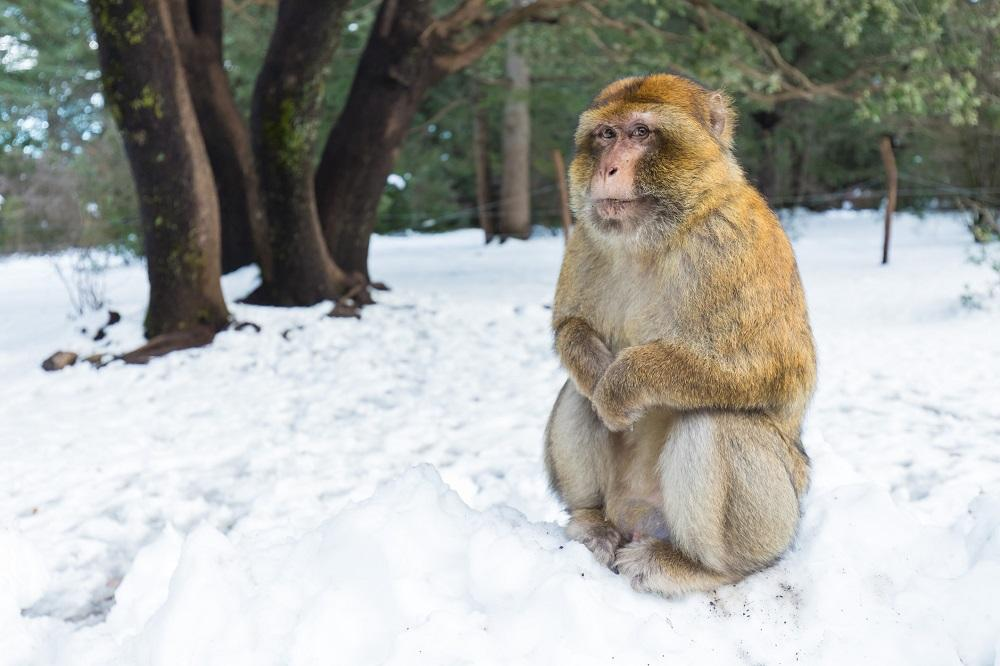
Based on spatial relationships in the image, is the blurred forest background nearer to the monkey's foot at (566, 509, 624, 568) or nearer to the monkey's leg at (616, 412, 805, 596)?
the monkey's leg at (616, 412, 805, 596)

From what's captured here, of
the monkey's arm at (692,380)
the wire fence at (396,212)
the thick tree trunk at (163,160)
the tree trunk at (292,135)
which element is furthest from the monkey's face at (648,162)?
the wire fence at (396,212)

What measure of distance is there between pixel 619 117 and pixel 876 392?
148 inches

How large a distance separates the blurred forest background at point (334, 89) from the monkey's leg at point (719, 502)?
1.13 m

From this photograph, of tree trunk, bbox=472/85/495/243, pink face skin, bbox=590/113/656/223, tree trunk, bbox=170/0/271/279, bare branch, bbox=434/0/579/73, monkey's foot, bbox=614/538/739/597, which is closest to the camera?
pink face skin, bbox=590/113/656/223

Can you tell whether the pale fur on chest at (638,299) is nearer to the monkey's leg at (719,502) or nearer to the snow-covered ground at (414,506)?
the monkey's leg at (719,502)

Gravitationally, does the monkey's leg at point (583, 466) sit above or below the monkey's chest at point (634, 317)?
below

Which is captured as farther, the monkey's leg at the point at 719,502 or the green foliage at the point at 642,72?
the green foliage at the point at 642,72

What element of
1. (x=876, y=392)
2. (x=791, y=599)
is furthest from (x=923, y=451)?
(x=791, y=599)

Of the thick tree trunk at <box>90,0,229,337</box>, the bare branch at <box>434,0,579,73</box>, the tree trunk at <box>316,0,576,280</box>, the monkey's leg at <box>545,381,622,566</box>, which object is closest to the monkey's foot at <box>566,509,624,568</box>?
the monkey's leg at <box>545,381,622,566</box>

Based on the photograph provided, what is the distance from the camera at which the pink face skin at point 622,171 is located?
2055 millimetres

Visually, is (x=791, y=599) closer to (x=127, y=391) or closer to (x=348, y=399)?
(x=348, y=399)

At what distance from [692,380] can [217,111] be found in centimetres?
614

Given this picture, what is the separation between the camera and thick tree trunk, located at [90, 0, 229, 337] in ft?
19.1

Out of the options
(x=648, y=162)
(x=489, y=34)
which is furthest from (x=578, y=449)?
(x=489, y=34)
